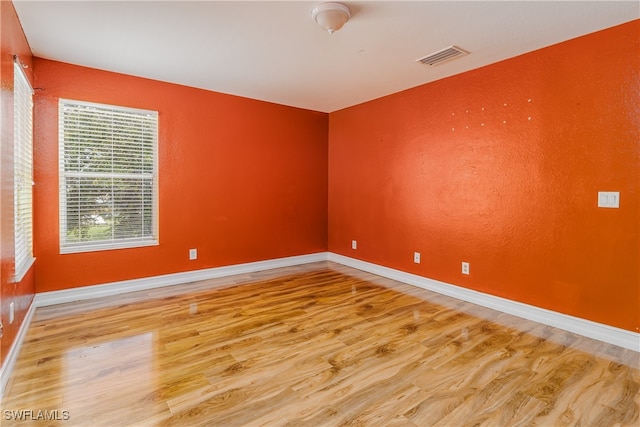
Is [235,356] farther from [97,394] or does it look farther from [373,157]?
[373,157]

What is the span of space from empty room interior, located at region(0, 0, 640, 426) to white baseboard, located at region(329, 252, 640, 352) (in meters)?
0.02

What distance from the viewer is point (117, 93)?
3.51m

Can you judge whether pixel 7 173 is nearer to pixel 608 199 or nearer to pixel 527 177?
pixel 527 177

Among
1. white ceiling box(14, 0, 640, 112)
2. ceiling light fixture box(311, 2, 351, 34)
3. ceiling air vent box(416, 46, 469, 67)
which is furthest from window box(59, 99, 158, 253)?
ceiling air vent box(416, 46, 469, 67)

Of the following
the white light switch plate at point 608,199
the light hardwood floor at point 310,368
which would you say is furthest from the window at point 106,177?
the white light switch plate at point 608,199

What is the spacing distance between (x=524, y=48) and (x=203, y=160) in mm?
3518

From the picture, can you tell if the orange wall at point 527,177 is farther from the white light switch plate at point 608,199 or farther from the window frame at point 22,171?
the window frame at point 22,171

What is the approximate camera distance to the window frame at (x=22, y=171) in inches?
94.7

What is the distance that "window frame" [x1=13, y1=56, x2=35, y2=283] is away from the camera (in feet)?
7.89

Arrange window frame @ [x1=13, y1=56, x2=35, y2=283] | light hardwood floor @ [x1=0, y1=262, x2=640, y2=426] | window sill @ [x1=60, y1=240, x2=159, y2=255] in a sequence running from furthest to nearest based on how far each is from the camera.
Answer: window sill @ [x1=60, y1=240, x2=159, y2=255]
window frame @ [x1=13, y1=56, x2=35, y2=283]
light hardwood floor @ [x1=0, y1=262, x2=640, y2=426]

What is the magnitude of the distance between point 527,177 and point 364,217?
2.16 meters

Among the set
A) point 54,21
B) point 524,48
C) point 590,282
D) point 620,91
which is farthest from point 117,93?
point 590,282

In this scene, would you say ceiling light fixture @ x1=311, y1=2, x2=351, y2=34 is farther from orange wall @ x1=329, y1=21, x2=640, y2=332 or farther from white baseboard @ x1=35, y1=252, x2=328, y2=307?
white baseboard @ x1=35, y1=252, x2=328, y2=307

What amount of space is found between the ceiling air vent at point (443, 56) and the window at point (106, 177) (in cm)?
296
